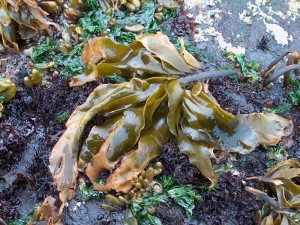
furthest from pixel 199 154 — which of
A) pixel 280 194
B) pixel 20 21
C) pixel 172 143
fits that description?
pixel 20 21

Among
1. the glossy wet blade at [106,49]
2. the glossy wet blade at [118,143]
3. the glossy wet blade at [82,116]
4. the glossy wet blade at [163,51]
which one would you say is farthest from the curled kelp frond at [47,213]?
the glossy wet blade at [163,51]

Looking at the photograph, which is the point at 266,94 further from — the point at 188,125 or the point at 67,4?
the point at 67,4

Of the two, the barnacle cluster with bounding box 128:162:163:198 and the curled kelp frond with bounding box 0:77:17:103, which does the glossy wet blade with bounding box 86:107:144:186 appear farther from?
the curled kelp frond with bounding box 0:77:17:103

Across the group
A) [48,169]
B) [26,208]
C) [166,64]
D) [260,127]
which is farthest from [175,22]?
[26,208]

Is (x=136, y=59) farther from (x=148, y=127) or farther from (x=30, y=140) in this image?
(x=30, y=140)

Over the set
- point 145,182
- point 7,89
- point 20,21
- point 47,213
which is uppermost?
point 20,21
